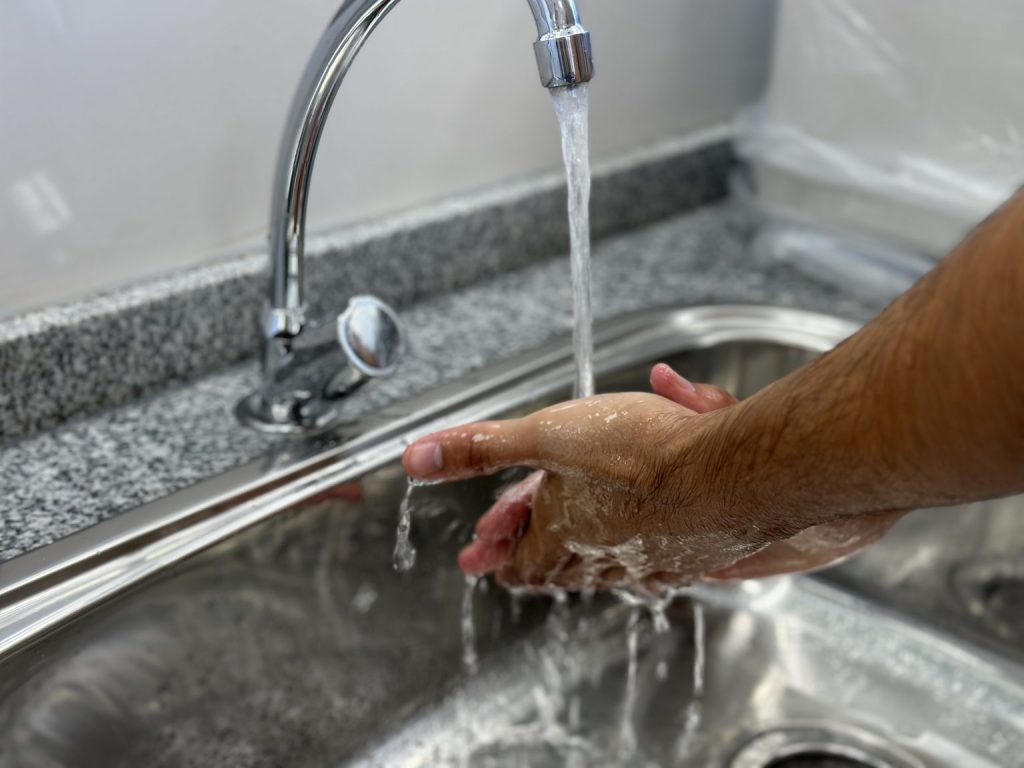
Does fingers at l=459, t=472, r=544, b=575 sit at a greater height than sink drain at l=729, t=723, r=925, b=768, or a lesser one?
greater

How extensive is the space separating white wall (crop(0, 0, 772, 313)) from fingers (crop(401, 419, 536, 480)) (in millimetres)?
297

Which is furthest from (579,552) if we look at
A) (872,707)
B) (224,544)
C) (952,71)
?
(952,71)

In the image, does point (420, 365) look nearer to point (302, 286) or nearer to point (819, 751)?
point (302, 286)

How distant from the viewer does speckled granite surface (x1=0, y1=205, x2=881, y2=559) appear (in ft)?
1.96

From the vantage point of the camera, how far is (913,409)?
0.38 m

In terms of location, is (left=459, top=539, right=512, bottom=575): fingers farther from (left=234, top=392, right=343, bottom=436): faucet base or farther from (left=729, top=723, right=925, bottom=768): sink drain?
(left=729, top=723, right=925, bottom=768): sink drain

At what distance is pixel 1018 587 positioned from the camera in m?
0.80

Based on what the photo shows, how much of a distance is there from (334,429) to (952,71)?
609mm

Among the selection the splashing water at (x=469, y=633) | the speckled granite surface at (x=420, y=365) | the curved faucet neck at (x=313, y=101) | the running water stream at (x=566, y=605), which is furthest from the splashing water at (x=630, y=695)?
the curved faucet neck at (x=313, y=101)

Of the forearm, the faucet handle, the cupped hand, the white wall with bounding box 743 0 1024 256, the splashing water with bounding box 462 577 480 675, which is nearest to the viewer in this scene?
the forearm

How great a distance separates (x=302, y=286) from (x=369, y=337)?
0.06m

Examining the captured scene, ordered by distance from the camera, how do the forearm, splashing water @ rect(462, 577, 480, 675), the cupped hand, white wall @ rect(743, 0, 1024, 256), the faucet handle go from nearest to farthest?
the forearm, the cupped hand, the faucet handle, splashing water @ rect(462, 577, 480, 675), white wall @ rect(743, 0, 1024, 256)

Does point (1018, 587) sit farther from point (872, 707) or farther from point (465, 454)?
point (465, 454)

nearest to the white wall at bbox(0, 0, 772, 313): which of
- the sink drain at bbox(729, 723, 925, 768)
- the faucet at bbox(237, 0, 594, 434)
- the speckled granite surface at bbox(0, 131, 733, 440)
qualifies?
the speckled granite surface at bbox(0, 131, 733, 440)
